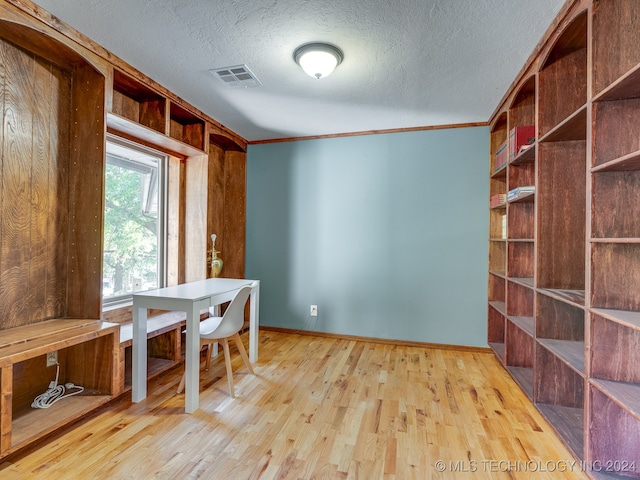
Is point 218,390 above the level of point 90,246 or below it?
below

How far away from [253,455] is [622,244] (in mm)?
2106

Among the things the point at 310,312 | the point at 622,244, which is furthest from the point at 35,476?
the point at 622,244

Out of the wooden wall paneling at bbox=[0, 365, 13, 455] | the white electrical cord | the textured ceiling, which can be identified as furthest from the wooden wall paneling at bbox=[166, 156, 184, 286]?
the wooden wall paneling at bbox=[0, 365, 13, 455]

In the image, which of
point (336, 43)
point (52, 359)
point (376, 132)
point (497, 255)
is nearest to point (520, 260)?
point (497, 255)

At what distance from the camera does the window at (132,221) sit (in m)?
2.69

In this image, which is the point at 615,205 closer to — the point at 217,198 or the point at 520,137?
the point at 520,137

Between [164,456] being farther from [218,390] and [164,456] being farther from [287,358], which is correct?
[287,358]

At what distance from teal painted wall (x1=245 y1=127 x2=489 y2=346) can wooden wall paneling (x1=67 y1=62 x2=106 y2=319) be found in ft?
6.69

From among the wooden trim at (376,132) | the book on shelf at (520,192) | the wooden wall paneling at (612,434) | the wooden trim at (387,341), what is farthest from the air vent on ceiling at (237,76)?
the wooden wall paneling at (612,434)

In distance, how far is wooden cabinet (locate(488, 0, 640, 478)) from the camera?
149 centimetres

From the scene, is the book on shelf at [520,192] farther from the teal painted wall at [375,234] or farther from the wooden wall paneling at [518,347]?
the wooden wall paneling at [518,347]

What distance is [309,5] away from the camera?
171cm

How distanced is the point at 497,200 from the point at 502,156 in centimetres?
41

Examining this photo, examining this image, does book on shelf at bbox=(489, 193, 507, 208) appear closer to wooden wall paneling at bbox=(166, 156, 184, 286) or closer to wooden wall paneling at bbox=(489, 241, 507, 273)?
wooden wall paneling at bbox=(489, 241, 507, 273)
